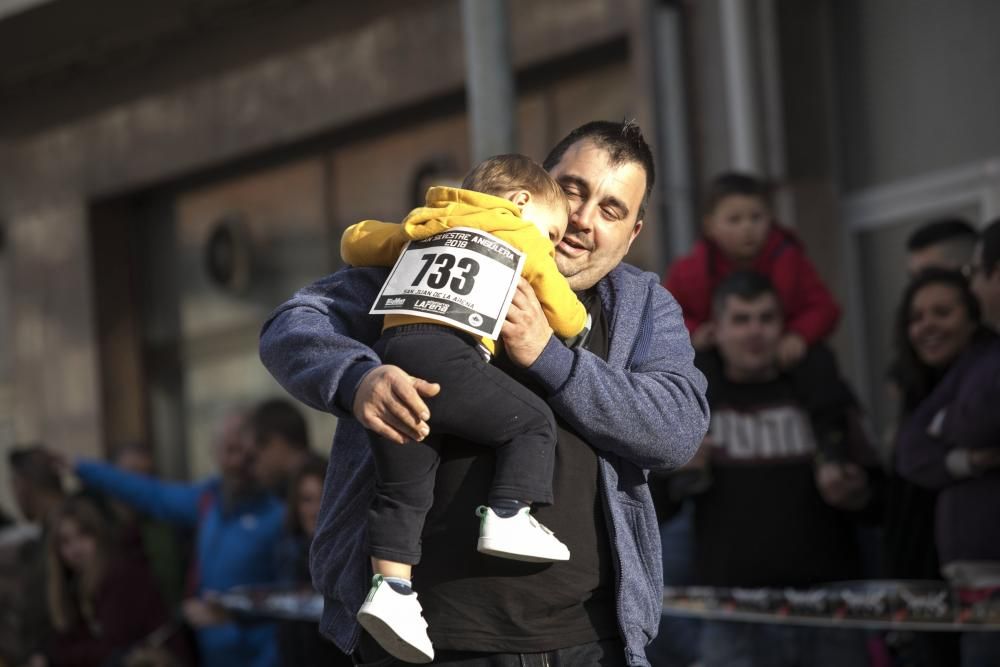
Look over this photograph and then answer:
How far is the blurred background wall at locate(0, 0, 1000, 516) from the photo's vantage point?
935 centimetres

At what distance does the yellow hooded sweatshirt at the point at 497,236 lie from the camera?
3.60m

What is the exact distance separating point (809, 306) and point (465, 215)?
3.66 metres

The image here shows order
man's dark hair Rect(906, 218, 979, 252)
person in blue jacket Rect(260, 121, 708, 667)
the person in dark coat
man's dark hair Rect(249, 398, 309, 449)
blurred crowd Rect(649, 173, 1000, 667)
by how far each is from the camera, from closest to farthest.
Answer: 1. person in blue jacket Rect(260, 121, 708, 667)
2. blurred crowd Rect(649, 173, 1000, 667)
3. man's dark hair Rect(906, 218, 979, 252)
4. the person in dark coat
5. man's dark hair Rect(249, 398, 309, 449)

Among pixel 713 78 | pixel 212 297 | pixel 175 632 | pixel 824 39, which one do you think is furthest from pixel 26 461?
pixel 824 39

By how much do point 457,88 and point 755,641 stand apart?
5.46 m

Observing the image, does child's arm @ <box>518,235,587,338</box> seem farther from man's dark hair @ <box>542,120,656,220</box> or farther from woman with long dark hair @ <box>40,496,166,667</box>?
woman with long dark hair @ <box>40,496,166,667</box>

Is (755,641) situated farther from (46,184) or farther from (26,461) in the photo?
(46,184)

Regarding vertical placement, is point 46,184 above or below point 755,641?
above

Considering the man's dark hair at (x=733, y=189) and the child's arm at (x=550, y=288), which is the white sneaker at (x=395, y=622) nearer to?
the child's arm at (x=550, y=288)

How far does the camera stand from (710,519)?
659cm

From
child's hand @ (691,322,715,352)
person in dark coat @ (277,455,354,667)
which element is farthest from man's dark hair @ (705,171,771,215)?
person in dark coat @ (277,455,354,667)

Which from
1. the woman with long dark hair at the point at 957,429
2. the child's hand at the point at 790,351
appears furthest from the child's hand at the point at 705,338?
the woman with long dark hair at the point at 957,429

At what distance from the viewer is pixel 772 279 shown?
23.3ft

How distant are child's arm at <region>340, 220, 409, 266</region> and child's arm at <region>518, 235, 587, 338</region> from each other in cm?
28
